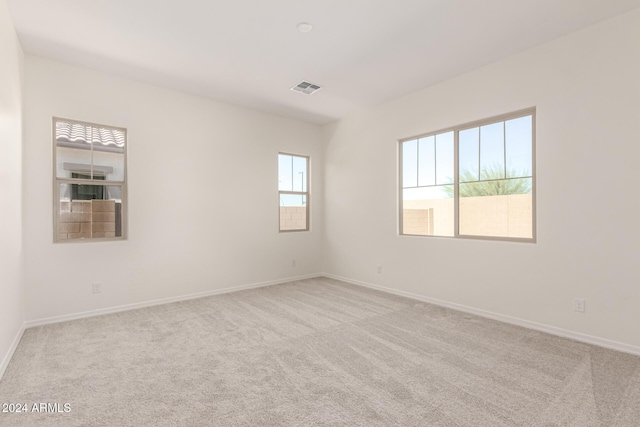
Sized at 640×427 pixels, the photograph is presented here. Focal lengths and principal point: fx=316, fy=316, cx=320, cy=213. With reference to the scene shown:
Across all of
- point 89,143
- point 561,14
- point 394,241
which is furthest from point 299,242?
point 561,14

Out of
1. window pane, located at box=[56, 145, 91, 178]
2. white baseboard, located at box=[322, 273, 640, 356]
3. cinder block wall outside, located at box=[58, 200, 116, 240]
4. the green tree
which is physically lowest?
white baseboard, located at box=[322, 273, 640, 356]

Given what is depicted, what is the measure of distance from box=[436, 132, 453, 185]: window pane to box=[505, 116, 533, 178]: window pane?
28.6 inches

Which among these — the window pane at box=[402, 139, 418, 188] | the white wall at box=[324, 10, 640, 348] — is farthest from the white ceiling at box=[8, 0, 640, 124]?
the window pane at box=[402, 139, 418, 188]

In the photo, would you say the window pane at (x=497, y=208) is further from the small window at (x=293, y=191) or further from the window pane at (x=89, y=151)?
the window pane at (x=89, y=151)

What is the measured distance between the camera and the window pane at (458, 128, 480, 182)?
399 centimetres

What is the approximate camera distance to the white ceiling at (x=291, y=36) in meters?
2.73

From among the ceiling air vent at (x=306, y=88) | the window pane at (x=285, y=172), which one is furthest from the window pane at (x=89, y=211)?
the ceiling air vent at (x=306, y=88)

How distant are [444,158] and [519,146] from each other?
0.96m

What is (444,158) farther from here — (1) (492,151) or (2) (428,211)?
(2) (428,211)

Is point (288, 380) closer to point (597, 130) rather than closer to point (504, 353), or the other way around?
point (504, 353)

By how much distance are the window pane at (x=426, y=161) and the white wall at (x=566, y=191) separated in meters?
0.20

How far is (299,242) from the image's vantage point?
5.93 m

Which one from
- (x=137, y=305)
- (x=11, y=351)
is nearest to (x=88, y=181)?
(x=137, y=305)

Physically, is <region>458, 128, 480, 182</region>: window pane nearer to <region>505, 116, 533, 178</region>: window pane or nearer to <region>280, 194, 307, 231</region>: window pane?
<region>505, 116, 533, 178</region>: window pane
